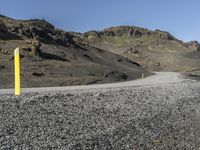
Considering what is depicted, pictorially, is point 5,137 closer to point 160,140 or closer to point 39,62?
point 160,140

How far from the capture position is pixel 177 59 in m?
135

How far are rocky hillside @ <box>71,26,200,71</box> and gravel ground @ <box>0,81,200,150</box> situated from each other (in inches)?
3582

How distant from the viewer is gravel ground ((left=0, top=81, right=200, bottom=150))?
14.8 metres

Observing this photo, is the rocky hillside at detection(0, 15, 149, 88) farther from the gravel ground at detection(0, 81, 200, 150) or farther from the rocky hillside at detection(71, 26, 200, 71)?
the rocky hillside at detection(71, 26, 200, 71)

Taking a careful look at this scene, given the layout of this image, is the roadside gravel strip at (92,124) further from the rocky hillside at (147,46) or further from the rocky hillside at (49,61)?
the rocky hillside at (147,46)

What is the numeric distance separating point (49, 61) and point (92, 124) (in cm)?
4143

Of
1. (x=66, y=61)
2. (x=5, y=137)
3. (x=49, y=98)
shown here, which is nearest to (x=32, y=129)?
(x=5, y=137)

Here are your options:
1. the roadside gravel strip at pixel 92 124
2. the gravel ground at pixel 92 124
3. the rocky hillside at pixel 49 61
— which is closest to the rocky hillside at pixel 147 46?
the rocky hillside at pixel 49 61

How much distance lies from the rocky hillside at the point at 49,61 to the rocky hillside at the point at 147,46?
37.2 meters

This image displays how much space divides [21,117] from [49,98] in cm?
542

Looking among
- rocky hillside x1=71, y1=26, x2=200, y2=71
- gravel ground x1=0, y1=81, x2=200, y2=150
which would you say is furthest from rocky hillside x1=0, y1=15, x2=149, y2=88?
rocky hillside x1=71, y1=26, x2=200, y2=71

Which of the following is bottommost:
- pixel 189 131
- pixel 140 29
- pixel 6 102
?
pixel 189 131

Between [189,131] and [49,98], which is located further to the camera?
[49,98]

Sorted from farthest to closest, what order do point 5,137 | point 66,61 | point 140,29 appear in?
1. point 140,29
2. point 66,61
3. point 5,137
